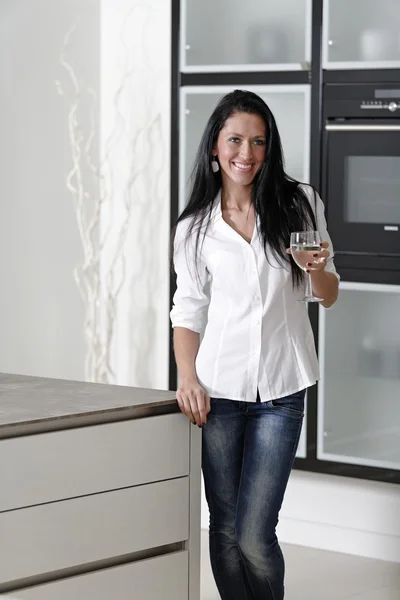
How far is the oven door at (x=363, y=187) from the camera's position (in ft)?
12.0

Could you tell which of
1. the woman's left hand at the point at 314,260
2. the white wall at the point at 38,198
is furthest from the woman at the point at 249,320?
the white wall at the point at 38,198

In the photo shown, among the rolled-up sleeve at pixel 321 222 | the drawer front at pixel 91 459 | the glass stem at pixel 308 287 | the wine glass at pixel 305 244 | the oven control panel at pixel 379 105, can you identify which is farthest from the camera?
the oven control panel at pixel 379 105

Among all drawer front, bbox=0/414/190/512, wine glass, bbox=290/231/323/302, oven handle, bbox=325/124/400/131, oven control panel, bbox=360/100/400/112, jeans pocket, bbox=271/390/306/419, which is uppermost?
oven control panel, bbox=360/100/400/112

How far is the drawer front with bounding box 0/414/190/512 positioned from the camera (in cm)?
206

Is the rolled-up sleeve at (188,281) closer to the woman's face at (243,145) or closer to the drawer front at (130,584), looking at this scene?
the woman's face at (243,145)

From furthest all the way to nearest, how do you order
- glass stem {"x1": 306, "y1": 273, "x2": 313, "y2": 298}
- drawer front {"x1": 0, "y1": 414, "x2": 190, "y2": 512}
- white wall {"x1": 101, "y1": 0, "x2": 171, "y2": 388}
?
white wall {"x1": 101, "y1": 0, "x2": 171, "y2": 388}, glass stem {"x1": 306, "y1": 273, "x2": 313, "y2": 298}, drawer front {"x1": 0, "y1": 414, "x2": 190, "y2": 512}

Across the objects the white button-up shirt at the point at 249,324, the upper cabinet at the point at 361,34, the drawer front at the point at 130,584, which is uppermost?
the upper cabinet at the point at 361,34

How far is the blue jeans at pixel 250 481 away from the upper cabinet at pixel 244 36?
67.1 inches

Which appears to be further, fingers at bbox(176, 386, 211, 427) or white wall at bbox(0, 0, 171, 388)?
white wall at bbox(0, 0, 171, 388)

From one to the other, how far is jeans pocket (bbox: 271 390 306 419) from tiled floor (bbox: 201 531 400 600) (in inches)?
45.2

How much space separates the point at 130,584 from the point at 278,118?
2.16 m

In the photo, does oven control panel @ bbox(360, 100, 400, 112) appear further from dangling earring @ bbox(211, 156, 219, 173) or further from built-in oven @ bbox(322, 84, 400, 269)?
dangling earring @ bbox(211, 156, 219, 173)

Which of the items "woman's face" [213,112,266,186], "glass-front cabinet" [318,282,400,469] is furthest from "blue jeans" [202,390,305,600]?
"glass-front cabinet" [318,282,400,469]

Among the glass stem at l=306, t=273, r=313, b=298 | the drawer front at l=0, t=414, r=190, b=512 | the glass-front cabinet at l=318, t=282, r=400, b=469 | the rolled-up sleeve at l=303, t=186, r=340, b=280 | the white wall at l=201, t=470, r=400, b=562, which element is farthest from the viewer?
the white wall at l=201, t=470, r=400, b=562
